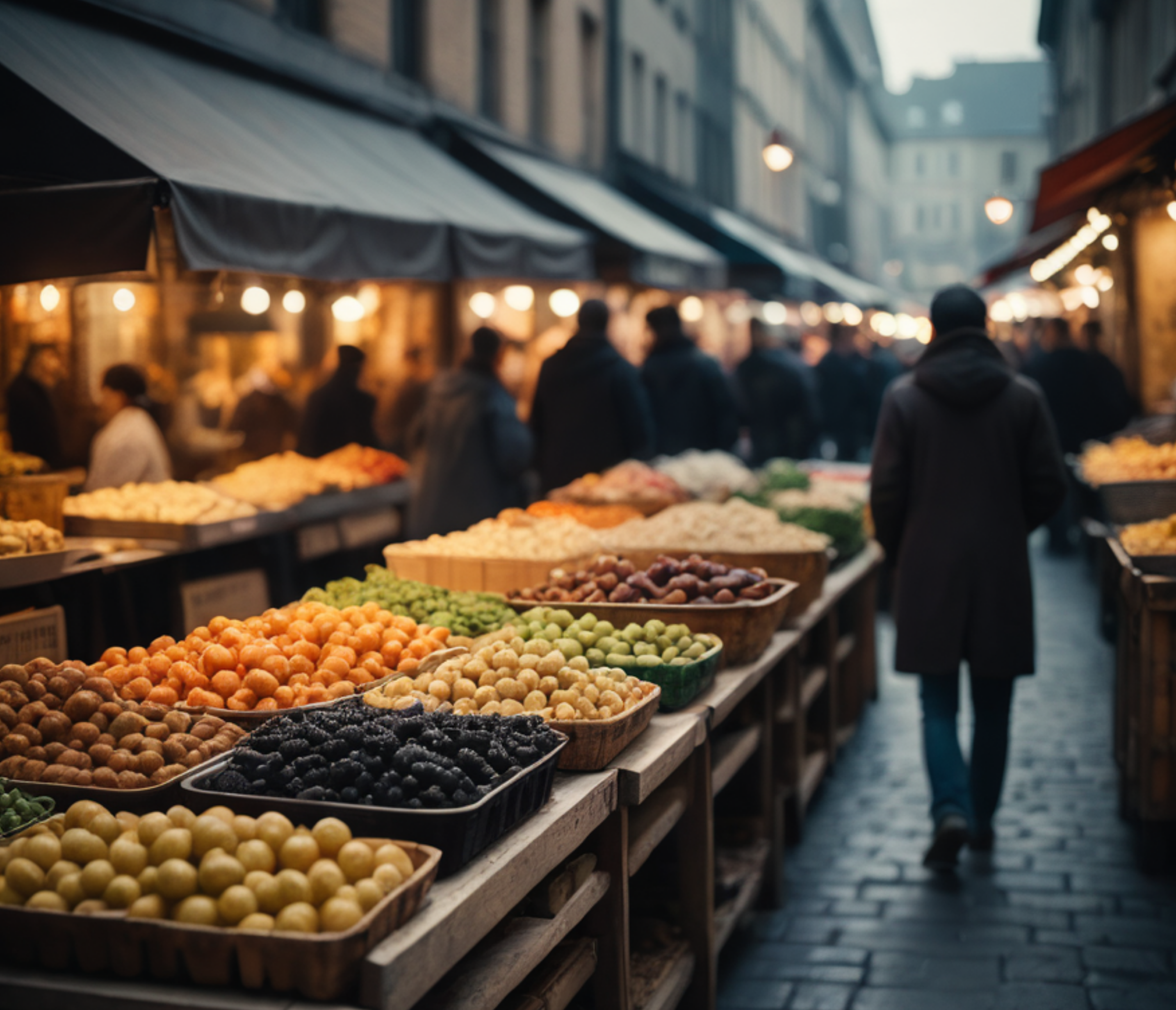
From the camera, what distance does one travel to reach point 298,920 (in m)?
2.51

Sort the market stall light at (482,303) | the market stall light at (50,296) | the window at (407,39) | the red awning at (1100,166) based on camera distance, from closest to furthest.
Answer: the market stall light at (50,296)
the red awning at (1100,166)
the window at (407,39)
the market stall light at (482,303)

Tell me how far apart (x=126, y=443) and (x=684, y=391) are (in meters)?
4.51

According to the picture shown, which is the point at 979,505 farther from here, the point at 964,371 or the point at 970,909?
the point at 970,909

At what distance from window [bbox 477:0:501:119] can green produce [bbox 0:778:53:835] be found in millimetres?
14229

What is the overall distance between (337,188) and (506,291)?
18.1 feet

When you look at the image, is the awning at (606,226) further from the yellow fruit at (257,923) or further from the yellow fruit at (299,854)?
the yellow fruit at (257,923)

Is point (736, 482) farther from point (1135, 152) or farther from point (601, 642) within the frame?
point (601, 642)

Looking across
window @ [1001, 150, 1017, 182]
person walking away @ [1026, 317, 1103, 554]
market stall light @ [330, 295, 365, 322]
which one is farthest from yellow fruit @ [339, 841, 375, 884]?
window @ [1001, 150, 1017, 182]

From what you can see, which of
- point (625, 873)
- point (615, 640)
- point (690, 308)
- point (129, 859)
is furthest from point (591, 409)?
point (690, 308)

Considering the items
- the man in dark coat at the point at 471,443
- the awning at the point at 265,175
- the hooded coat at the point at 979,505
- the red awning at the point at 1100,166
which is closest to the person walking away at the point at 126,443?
the awning at the point at 265,175

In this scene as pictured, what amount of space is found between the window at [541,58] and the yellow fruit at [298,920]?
16.7 metres

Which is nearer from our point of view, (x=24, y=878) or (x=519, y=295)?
(x=24, y=878)

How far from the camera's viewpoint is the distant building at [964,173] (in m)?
91.6

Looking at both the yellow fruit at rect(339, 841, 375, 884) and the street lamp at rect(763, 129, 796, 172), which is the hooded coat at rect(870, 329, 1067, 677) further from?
the street lamp at rect(763, 129, 796, 172)
